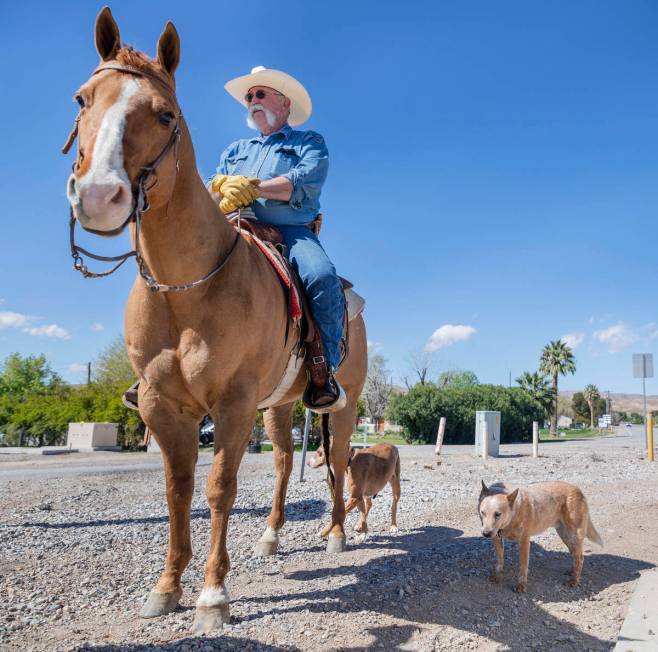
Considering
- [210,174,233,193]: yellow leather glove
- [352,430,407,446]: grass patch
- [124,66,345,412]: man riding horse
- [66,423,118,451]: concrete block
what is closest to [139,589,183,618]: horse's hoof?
[124,66,345,412]: man riding horse

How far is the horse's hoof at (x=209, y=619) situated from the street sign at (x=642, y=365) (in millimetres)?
20912

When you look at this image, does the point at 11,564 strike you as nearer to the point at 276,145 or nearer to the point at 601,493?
the point at 276,145

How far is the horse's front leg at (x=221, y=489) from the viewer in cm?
341

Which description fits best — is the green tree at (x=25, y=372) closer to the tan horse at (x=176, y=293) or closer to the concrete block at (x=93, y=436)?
the concrete block at (x=93, y=436)

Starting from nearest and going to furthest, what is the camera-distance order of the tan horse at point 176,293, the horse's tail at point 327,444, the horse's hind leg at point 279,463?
the tan horse at point 176,293 < the horse's hind leg at point 279,463 < the horse's tail at point 327,444

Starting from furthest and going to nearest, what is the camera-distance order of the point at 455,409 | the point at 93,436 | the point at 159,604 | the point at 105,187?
the point at 455,409
the point at 93,436
the point at 159,604
the point at 105,187

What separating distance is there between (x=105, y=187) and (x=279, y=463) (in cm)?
434

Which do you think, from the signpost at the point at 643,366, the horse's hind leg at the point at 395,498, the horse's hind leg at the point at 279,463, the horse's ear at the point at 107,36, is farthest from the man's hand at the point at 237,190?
the signpost at the point at 643,366

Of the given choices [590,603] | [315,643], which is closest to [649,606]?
[590,603]

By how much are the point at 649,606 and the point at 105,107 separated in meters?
4.94

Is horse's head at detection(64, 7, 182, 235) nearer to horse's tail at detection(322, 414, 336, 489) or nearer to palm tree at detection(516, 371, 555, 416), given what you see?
horse's tail at detection(322, 414, 336, 489)

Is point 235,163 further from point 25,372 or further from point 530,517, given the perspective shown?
point 25,372

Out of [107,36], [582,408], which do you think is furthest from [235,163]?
[582,408]

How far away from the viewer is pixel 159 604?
3.85m
